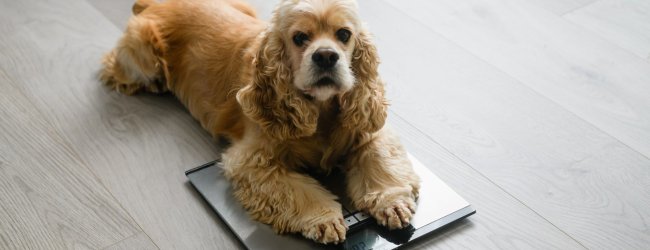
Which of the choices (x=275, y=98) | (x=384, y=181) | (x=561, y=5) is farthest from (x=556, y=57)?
(x=275, y=98)

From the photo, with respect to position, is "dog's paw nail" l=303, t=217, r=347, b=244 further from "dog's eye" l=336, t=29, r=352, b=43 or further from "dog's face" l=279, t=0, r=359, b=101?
"dog's eye" l=336, t=29, r=352, b=43

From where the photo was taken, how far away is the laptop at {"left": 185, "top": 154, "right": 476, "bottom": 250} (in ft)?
7.30

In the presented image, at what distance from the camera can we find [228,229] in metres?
2.33

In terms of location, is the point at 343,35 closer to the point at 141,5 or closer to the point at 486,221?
the point at 486,221

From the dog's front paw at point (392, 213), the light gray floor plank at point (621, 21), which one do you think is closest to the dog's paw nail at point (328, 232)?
the dog's front paw at point (392, 213)

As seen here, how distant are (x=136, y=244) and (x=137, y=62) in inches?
35.5

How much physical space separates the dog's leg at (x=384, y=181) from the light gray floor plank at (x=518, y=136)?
0.37 m

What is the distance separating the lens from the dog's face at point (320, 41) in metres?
2.09

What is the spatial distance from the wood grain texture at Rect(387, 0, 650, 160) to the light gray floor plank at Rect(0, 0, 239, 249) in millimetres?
1374

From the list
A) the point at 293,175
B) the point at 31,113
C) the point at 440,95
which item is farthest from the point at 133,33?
the point at 440,95

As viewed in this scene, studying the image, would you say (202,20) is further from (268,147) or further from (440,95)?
(440,95)

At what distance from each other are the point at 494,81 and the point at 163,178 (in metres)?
1.46

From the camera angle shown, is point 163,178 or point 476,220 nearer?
point 476,220

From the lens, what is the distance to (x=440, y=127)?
2848mm
